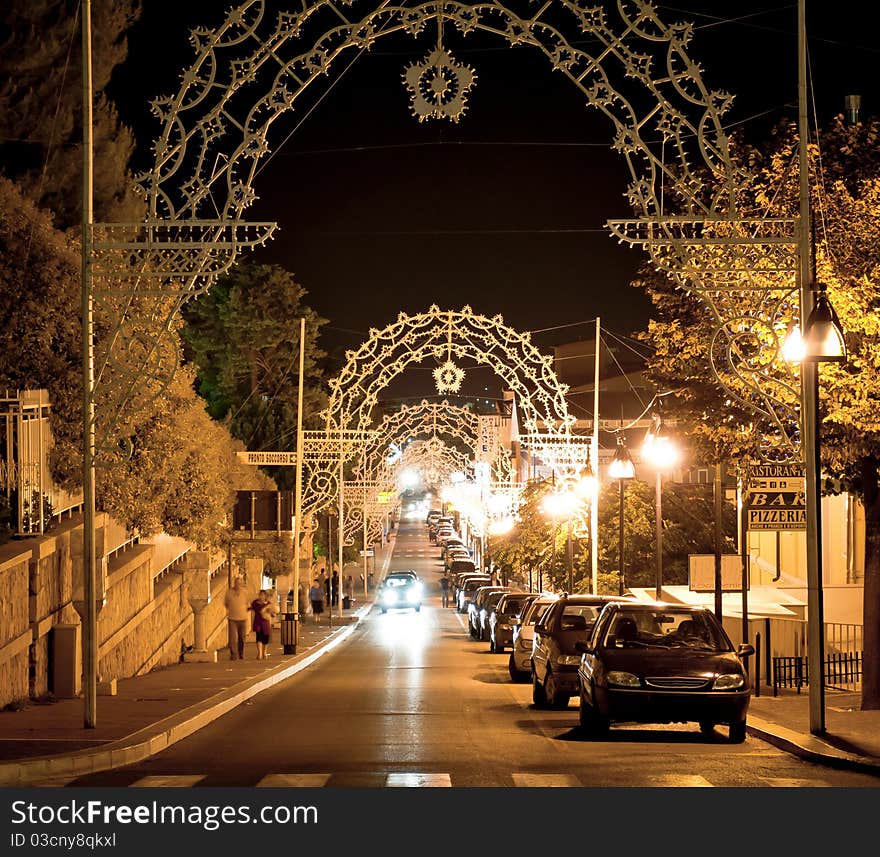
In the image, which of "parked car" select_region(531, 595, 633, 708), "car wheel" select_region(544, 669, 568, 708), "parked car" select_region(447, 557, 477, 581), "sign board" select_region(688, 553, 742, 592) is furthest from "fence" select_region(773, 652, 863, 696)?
"parked car" select_region(447, 557, 477, 581)

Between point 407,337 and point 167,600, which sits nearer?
point 167,600

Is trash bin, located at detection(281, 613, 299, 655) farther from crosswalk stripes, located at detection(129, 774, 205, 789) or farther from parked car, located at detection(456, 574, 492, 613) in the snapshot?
parked car, located at detection(456, 574, 492, 613)

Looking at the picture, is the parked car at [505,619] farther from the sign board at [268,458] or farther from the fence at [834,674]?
the sign board at [268,458]

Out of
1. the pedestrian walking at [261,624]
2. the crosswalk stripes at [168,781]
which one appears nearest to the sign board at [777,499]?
the crosswalk stripes at [168,781]

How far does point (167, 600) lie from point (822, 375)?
18.1 metres

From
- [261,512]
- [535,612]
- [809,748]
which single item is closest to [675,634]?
[809,748]

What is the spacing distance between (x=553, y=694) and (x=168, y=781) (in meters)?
9.20

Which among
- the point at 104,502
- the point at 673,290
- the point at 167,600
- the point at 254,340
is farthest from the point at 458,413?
the point at 673,290

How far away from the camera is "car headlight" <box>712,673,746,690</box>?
662 inches

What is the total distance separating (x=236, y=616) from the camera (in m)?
33.5

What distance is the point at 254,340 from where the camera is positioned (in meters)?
77.3

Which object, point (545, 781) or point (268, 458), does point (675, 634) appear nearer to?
point (545, 781)

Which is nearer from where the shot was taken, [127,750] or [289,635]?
[127,750]

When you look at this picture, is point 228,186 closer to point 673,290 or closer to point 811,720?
point 673,290
